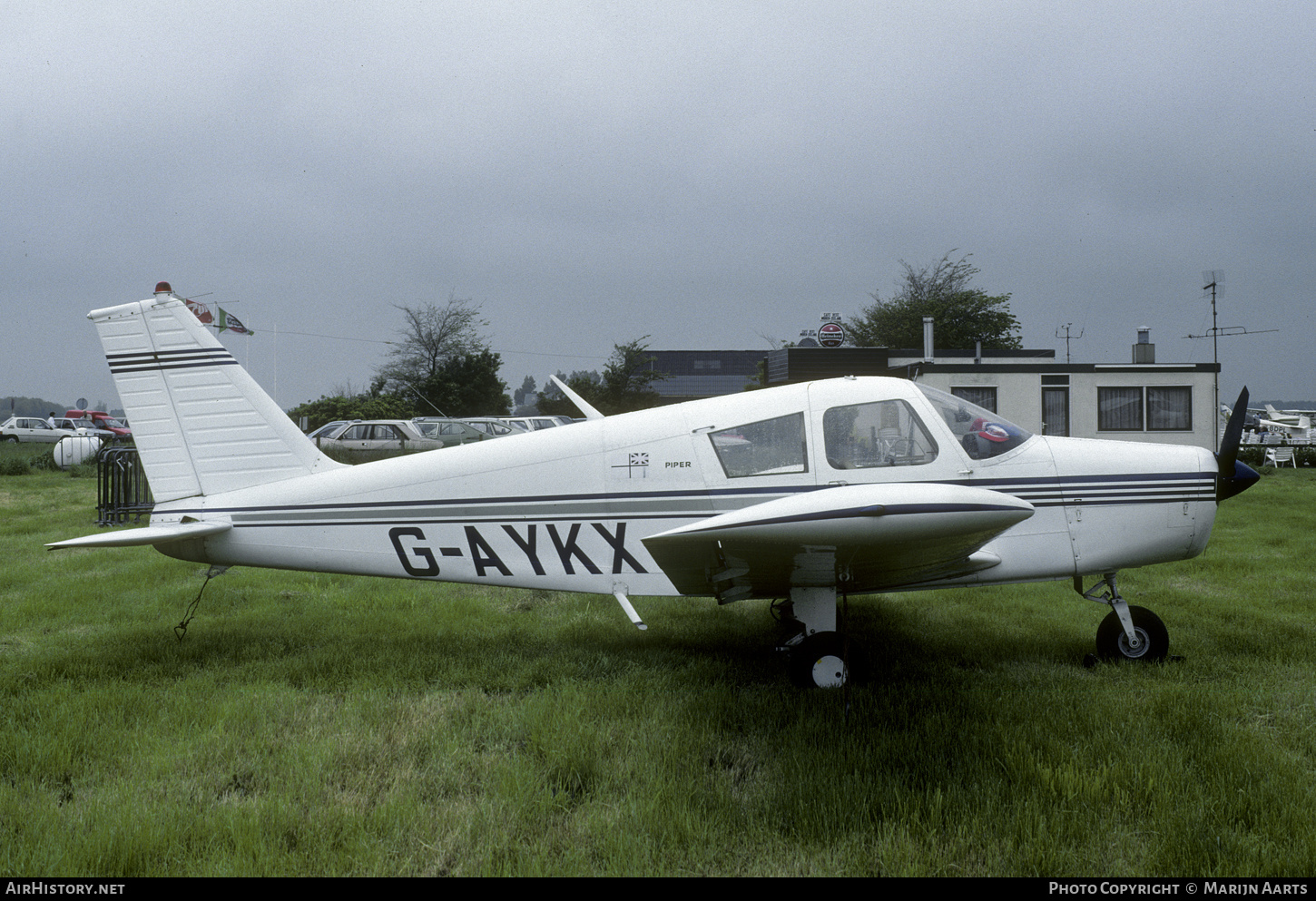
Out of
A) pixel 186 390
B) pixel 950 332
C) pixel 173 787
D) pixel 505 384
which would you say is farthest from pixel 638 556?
pixel 950 332

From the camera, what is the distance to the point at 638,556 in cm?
479

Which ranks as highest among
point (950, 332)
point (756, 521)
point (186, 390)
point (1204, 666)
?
point (950, 332)

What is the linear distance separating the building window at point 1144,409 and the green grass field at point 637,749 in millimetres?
15817

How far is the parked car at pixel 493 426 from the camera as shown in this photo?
23.3 meters

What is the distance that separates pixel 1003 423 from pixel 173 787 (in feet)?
16.2

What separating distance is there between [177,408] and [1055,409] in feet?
67.9

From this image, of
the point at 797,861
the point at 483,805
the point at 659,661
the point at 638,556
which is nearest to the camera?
the point at 797,861

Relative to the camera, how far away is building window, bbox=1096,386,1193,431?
20.4m

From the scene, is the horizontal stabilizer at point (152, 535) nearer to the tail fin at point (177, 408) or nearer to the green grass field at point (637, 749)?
the tail fin at point (177, 408)

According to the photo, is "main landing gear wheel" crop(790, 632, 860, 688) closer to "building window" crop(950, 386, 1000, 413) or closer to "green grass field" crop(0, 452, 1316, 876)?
"green grass field" crop(0, 452, 1316, 876)

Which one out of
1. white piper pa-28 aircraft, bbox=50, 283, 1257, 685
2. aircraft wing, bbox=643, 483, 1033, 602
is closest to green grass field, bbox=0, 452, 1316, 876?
white piper pa-28 aircraft, bbox=50, 283, 1257, 685

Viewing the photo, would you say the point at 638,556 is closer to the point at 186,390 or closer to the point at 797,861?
the point at 797,861

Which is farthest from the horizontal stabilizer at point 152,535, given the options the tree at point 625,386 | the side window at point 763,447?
the tree at point 625,386
